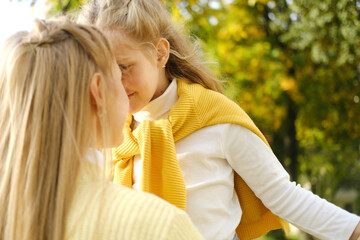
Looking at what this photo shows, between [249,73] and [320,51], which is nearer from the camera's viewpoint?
[320,51]

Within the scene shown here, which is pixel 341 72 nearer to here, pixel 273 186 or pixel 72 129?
pixel 273 186

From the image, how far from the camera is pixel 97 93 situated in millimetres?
1181

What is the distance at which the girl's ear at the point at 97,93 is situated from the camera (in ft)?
3.83

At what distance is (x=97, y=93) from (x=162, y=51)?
0.90 meters

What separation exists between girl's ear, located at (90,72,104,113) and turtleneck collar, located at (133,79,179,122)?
2.74 ft

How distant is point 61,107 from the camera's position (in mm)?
1109

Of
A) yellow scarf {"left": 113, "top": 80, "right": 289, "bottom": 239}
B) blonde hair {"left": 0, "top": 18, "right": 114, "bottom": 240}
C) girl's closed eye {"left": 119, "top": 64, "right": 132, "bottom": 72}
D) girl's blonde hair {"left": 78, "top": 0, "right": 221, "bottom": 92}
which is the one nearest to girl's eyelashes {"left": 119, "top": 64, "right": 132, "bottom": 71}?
girl's closed eye {"left": 119, "top": 64, "right": 132, "bottom": 72}

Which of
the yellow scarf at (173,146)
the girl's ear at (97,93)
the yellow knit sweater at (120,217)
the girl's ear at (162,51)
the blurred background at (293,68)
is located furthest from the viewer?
the blurred background at (293,68)

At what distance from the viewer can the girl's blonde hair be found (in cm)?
194

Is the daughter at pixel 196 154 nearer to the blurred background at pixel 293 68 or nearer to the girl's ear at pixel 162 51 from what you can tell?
the girl's ear at pixel 162 51

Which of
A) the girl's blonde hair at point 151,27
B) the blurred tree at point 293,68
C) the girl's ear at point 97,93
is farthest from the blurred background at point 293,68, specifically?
the girl's ear at point 97,93

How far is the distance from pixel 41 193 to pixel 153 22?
1.13m

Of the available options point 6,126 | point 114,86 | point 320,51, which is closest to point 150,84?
point 114,86

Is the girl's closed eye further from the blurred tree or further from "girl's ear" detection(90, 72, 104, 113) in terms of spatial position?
the blurred tree
